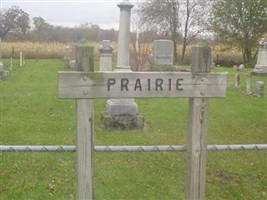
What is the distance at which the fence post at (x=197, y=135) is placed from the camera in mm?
2875

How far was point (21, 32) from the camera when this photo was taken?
46.8 metres

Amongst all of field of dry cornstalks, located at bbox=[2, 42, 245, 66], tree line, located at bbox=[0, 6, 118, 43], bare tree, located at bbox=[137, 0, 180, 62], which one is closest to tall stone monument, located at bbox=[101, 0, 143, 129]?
field of dry cornstalks, located at bbox=[2, 42, 245, 66]

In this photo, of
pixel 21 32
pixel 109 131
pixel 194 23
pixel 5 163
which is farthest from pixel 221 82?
pixel 21 32

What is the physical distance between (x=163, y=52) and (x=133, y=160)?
1038 cm

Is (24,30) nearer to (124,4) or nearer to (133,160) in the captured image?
(124,4)

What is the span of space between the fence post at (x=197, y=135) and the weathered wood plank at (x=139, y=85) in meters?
0.08

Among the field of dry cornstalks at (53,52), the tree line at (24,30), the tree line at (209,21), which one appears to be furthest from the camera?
the tree line at (24,30)

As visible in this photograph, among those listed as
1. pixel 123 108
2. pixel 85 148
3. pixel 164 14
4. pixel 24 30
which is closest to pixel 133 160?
pixel 123 108

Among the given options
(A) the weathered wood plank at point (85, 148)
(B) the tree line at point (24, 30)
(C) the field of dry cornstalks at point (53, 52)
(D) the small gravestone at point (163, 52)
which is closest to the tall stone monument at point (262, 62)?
(D) the small gravestone at point (163, 52)

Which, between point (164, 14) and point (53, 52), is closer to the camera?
point (164, 14)

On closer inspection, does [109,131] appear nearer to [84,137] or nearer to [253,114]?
[253,114]

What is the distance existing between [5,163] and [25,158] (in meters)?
0.33

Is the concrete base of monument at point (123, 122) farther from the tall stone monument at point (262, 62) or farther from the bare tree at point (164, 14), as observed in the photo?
the bare tree at point (164, 14)

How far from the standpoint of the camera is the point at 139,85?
2773mm
